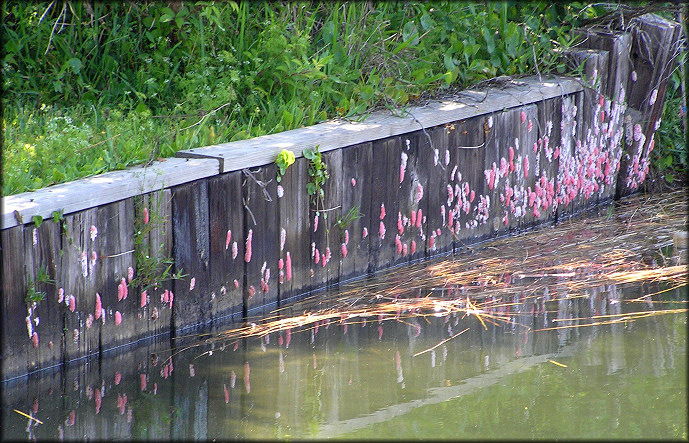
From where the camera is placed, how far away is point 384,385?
3.41 metres

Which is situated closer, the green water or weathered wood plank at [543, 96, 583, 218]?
the green water

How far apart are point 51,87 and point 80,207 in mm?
1881

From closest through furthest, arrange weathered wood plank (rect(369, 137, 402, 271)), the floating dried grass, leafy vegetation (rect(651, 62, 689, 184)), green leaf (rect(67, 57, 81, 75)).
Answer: the floating dried grass, weathered wood plank (rect(369, 137, 402, 271)), green leaf (rect(67, 57, 81, 75)), leafy vegetation (rect(651, 62, 689, 184))

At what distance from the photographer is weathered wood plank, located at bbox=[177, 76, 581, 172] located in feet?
13.4

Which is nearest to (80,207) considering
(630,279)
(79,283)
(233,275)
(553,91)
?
(79,283)

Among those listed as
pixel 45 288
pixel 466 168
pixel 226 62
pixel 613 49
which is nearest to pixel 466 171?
pixel 466 168

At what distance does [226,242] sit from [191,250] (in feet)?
0.64

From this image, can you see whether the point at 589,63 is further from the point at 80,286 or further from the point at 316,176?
the point at 80,286

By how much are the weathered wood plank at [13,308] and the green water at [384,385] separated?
88 mm

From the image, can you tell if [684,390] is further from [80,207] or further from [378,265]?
[80,207]

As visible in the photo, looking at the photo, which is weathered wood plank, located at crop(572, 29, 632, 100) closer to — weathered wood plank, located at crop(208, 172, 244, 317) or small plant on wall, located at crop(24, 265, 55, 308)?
weathered wood plank, located at crop(208, 172, 244, 317)

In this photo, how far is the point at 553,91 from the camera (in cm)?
568

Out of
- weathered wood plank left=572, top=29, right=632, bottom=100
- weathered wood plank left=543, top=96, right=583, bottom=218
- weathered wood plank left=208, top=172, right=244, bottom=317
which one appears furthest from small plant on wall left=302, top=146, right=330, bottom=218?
weathered wood plank left=572, top=29, right=632, bottom=100

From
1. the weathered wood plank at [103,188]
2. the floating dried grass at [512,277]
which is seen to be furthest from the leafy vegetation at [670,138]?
the weathered wood plank at [103,188]
